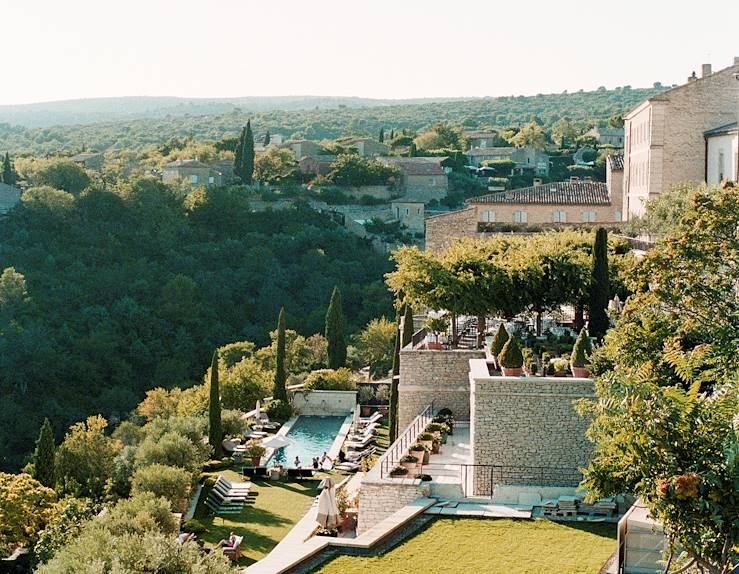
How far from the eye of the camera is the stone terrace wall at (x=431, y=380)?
976 inches

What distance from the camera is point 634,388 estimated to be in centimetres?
1192

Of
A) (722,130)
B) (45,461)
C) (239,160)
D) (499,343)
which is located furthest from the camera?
(239,160)

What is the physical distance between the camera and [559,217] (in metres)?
41.5

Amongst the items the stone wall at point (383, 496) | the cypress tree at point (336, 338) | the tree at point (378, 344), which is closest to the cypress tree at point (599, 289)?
the stone wall at point (383, 496)

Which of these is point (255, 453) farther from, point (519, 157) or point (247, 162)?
point (519, 157)

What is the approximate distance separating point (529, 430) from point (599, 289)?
5695 millimetres

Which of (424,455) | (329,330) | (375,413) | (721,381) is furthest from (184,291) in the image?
(721,381)

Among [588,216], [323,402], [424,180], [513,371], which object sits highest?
[588,216]

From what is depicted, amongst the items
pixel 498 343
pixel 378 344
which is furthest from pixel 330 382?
pixel 498 343

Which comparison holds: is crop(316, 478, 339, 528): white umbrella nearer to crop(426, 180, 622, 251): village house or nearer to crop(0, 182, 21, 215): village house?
crop(426, 180, 622, 251): village house

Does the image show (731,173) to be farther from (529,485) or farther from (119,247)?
(119,247)

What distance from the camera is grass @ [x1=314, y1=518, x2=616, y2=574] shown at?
16.0 metres

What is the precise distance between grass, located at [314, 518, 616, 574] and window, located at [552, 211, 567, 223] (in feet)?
82.2

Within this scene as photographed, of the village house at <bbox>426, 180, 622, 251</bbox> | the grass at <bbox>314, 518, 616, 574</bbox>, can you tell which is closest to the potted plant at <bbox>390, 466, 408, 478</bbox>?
the grass at <bbox>314, 518, 616, 574</bbox>
